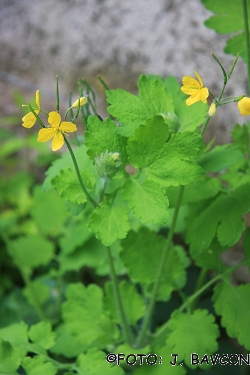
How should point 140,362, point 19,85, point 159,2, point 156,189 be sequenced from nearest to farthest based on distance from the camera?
point 156,189 < point 140,362 < point 159,2 < point 19,85

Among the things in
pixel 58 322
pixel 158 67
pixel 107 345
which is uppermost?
pixel 158 67

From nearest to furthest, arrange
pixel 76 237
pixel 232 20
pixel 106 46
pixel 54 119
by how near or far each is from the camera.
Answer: pixel 54 119
pixel 232 20
pixel 76 237
pixel 106 46

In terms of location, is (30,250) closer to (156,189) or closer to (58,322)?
(58,322)

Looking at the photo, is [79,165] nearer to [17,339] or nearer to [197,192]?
[197,192]

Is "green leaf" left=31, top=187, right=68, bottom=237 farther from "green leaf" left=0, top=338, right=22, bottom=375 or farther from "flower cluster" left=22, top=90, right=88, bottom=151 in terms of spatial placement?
"flower cluster" left=22, top=90, right=88, bottom=151

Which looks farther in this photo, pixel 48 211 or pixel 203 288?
pixel 48 211

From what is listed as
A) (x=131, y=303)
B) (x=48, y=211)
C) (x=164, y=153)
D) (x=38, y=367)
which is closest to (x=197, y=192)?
(x=164, y=153)

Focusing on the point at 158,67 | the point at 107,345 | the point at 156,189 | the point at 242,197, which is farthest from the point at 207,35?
the point at 107,345

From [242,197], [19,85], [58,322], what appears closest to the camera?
[242,197]
